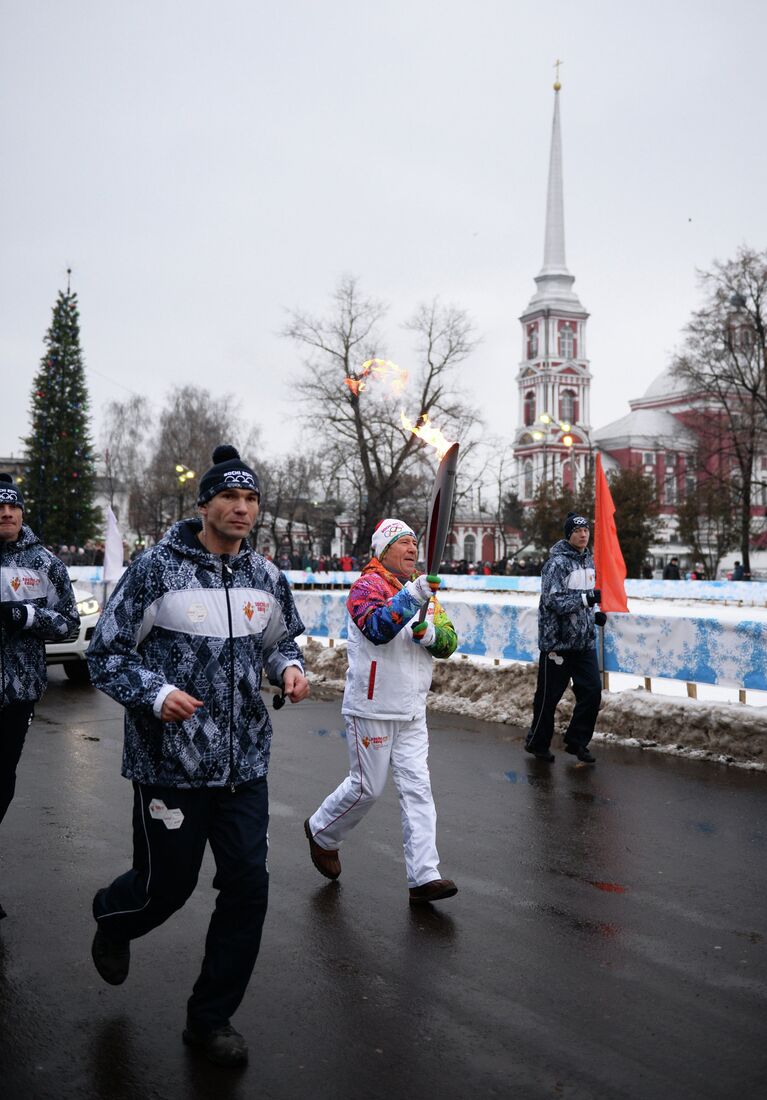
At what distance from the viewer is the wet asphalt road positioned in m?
3.38

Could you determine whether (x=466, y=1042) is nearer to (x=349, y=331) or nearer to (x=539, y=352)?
(x=349, y=331)

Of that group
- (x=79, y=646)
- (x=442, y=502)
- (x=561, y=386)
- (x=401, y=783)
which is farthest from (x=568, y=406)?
(x=401, y=783)

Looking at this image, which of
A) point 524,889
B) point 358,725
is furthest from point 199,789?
point 524,889

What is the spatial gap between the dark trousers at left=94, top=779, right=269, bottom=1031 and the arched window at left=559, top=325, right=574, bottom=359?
94.7 metres

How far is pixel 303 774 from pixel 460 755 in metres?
1.59

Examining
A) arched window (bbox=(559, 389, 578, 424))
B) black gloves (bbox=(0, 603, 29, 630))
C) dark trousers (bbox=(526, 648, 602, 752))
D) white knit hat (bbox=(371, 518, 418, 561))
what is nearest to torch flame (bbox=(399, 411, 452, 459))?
white knit hat (bbox=(371, 518, 418, 561))

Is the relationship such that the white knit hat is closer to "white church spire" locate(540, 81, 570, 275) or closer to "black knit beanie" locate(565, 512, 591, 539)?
"black knit beanie" locate(565, 512, 591, 539)

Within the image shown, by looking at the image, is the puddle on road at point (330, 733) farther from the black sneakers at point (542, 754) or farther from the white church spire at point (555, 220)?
the white church spire at point (555, 220)

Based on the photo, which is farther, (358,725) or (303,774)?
(303,774)

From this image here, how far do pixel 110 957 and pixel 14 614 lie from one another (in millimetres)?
2020

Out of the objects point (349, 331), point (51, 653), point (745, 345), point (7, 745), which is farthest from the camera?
point (349, 331)

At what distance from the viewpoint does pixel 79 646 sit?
43.8 feet

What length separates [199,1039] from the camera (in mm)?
3508

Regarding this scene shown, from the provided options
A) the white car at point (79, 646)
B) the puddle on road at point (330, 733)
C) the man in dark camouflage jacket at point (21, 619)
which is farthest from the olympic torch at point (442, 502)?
the white car at point (79, 646)
